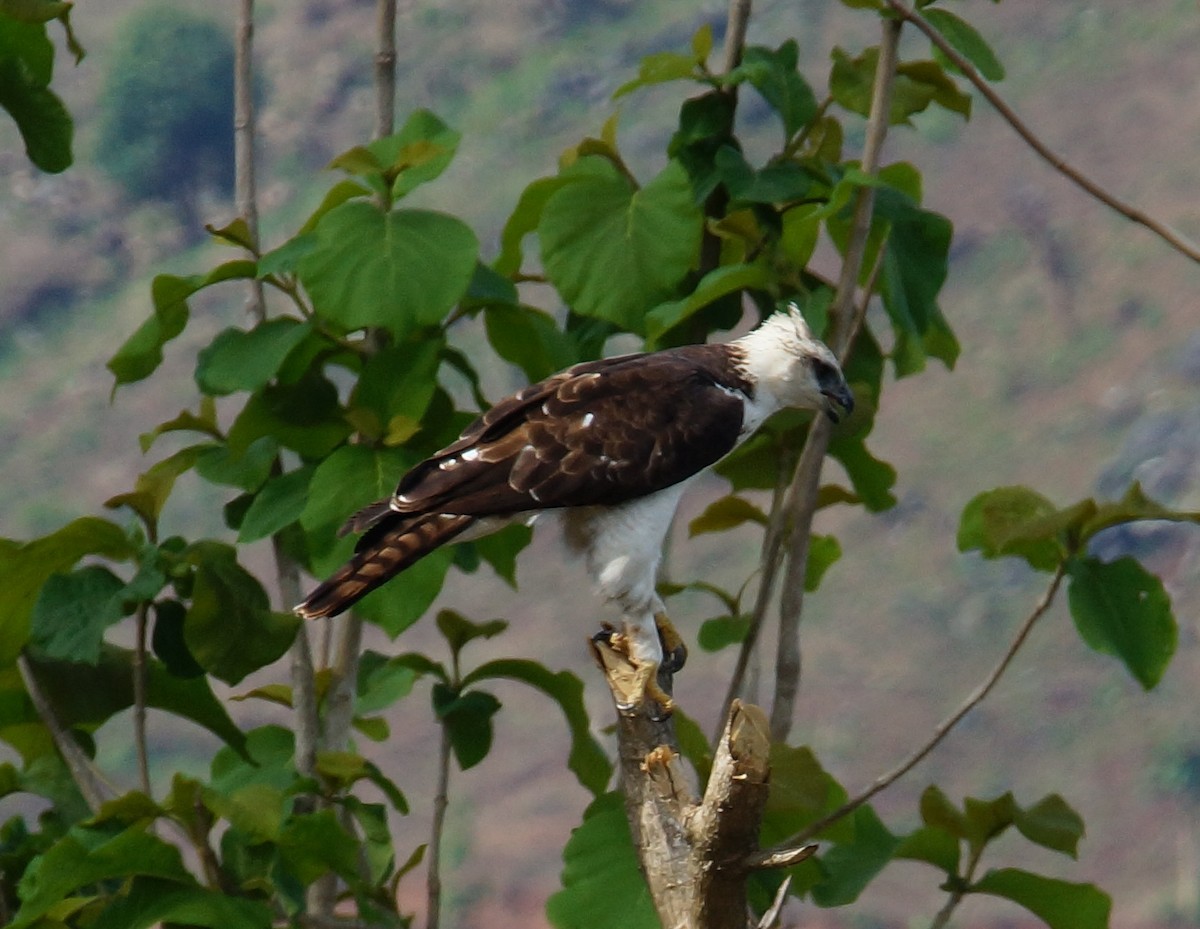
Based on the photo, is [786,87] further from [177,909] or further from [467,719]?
[177,909]

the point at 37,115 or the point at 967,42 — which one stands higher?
the point at 37,115

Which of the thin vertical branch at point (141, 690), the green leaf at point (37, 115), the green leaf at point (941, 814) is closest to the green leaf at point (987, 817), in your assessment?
the green leaf at point (941, 814)

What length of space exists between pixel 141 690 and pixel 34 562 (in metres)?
0.28

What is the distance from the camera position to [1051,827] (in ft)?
9.14

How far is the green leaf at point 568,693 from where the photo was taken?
3076mm

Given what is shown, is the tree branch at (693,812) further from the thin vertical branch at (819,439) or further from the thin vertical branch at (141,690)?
the thin vertical branch at (141,690)

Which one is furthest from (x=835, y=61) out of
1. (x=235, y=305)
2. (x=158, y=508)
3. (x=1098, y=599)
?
(x=235, y=305)

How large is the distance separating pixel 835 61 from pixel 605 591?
1028mm

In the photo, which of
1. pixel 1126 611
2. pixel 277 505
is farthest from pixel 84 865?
pixel 1126 611

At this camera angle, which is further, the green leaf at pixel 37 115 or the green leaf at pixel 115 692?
the green leaf at pixel 115 692

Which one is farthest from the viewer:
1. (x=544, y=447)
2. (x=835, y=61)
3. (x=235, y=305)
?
(x=235, y=305)

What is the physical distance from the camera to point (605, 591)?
8.43ft

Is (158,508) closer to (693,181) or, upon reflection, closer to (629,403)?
(629,403)

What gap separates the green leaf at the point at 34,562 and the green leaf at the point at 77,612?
1.4 inches
